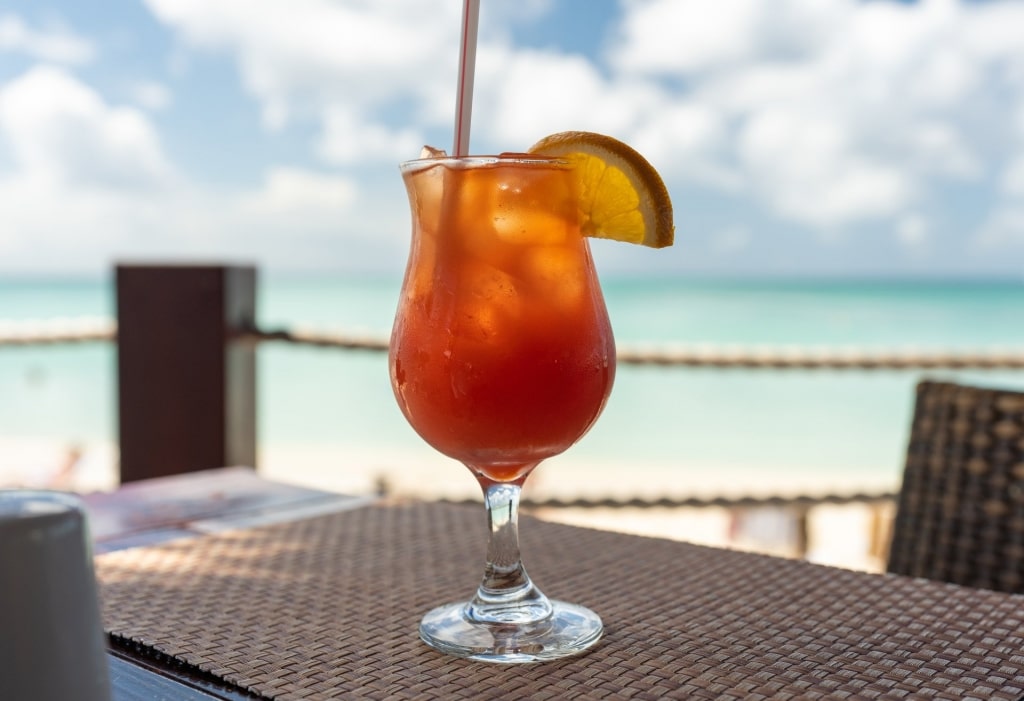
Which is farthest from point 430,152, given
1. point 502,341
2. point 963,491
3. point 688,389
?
point 688,389

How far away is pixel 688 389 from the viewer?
15.2m

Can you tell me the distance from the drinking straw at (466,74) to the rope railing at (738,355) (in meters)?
2.17

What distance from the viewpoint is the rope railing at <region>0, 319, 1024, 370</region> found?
121 inches

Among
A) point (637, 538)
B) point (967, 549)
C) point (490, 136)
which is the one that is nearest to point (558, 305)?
point (637, 538)

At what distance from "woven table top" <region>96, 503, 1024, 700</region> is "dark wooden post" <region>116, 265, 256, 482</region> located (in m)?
1.74

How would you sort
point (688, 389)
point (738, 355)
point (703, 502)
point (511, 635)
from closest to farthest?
point (511, 635), point (703, 502), point (738, 355), point (688, 389)

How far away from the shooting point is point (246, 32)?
76.6 ft

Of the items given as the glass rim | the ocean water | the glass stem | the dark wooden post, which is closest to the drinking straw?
the glass rim

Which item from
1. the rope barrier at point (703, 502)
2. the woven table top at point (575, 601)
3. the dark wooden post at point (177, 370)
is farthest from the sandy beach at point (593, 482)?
the woven table top at point (575, 601)

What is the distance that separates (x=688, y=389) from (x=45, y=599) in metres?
15.0

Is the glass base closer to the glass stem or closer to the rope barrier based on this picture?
the glass stem

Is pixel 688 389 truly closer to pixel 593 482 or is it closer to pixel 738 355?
pixel 593 482

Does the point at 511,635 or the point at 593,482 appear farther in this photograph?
the point at 593,482

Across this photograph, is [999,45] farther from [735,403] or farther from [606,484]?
[606,484]
